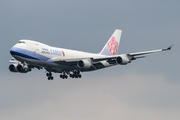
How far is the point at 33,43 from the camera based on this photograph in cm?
8100

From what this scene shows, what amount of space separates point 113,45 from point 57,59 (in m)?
24.1

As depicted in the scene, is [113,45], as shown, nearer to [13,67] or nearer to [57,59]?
[57,59]

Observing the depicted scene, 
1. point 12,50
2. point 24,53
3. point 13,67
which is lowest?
point 13,67

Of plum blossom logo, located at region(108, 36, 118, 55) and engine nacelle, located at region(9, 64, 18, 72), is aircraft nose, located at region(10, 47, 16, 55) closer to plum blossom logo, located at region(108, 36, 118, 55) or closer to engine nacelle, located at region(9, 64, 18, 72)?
engine nacelle, located at region(9, 64, 18, 72)

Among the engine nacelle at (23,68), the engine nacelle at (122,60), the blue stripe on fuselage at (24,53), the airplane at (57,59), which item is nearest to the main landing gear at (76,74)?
the airplane at (57,59)

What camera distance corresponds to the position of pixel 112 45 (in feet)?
337

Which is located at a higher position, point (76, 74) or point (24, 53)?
point (24, 53)

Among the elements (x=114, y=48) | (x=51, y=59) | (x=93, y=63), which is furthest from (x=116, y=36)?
(x=51, y=59)

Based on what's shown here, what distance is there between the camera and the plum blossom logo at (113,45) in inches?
4004

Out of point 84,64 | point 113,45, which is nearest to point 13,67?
point 84,64

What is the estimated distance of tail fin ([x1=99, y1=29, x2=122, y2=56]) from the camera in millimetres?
99887

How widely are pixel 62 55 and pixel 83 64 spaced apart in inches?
200

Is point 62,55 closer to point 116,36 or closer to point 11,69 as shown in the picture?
point 11,69

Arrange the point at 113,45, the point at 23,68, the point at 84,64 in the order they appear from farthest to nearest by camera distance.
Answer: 1. the point at 113,45
2. the point at 84,64
3. the point at 23,68
